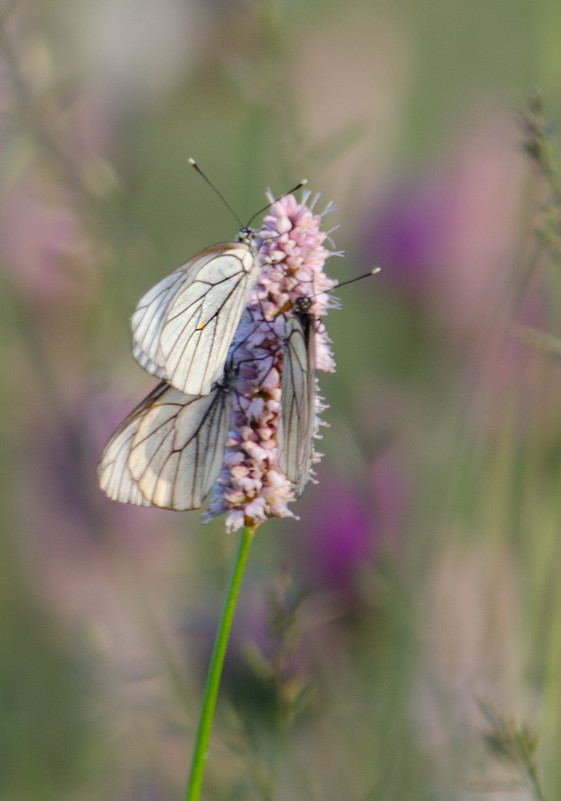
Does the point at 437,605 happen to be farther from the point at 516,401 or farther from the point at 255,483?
the point at 255,483

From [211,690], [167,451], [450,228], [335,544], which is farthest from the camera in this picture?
[450,228]

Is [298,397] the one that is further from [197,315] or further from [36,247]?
[36,247]

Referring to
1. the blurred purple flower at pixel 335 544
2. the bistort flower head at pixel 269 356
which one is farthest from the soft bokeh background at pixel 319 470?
the bistort flower head at pixel 269 356

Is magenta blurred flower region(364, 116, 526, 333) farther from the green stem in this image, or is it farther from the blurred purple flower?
the green stem

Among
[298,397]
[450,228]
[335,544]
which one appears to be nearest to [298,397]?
[298,397]

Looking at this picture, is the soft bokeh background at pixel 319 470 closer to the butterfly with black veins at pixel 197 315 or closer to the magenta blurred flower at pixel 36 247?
the magenta blurred flower at pixel 36 247

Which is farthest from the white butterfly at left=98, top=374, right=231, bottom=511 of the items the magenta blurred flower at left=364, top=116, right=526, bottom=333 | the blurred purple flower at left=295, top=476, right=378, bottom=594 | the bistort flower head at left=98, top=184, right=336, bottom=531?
the magenta blurred flower at left=364, top=116, right=526, bottom=333
